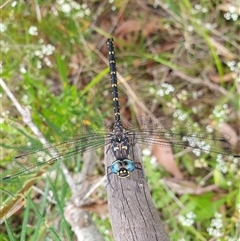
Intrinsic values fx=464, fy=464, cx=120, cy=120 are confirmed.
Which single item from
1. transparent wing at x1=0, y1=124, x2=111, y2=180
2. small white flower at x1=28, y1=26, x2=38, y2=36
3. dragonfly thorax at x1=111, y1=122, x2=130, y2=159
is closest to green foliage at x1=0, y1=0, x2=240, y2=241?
small white flower at x1=28, y1=26, x2=38, y2=36

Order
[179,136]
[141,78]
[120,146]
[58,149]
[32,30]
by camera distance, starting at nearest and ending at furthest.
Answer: [120,146]
[58,149]
[179,136]
[32,30]
[141,78]

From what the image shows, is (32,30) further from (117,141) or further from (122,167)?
(122,167)

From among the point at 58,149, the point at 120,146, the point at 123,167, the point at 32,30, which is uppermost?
the point at 32,30

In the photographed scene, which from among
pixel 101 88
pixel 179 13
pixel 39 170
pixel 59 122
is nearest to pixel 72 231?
pixel 39 170

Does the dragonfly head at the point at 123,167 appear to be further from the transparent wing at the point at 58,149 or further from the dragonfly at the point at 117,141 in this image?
the transparent wing at the point at 58,149

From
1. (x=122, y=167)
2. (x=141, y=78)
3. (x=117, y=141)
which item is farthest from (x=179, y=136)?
(x=141, y=78)

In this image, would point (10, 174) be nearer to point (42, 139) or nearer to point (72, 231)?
point (42, 139)

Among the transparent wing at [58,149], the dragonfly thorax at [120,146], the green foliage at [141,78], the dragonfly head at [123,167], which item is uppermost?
the green foliage at [141,78]

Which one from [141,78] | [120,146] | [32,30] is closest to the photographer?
[120,146]

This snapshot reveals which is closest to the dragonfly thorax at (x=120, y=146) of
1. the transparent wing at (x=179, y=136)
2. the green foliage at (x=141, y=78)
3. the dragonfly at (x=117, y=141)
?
the dragonfly at (x=117, y=141)
